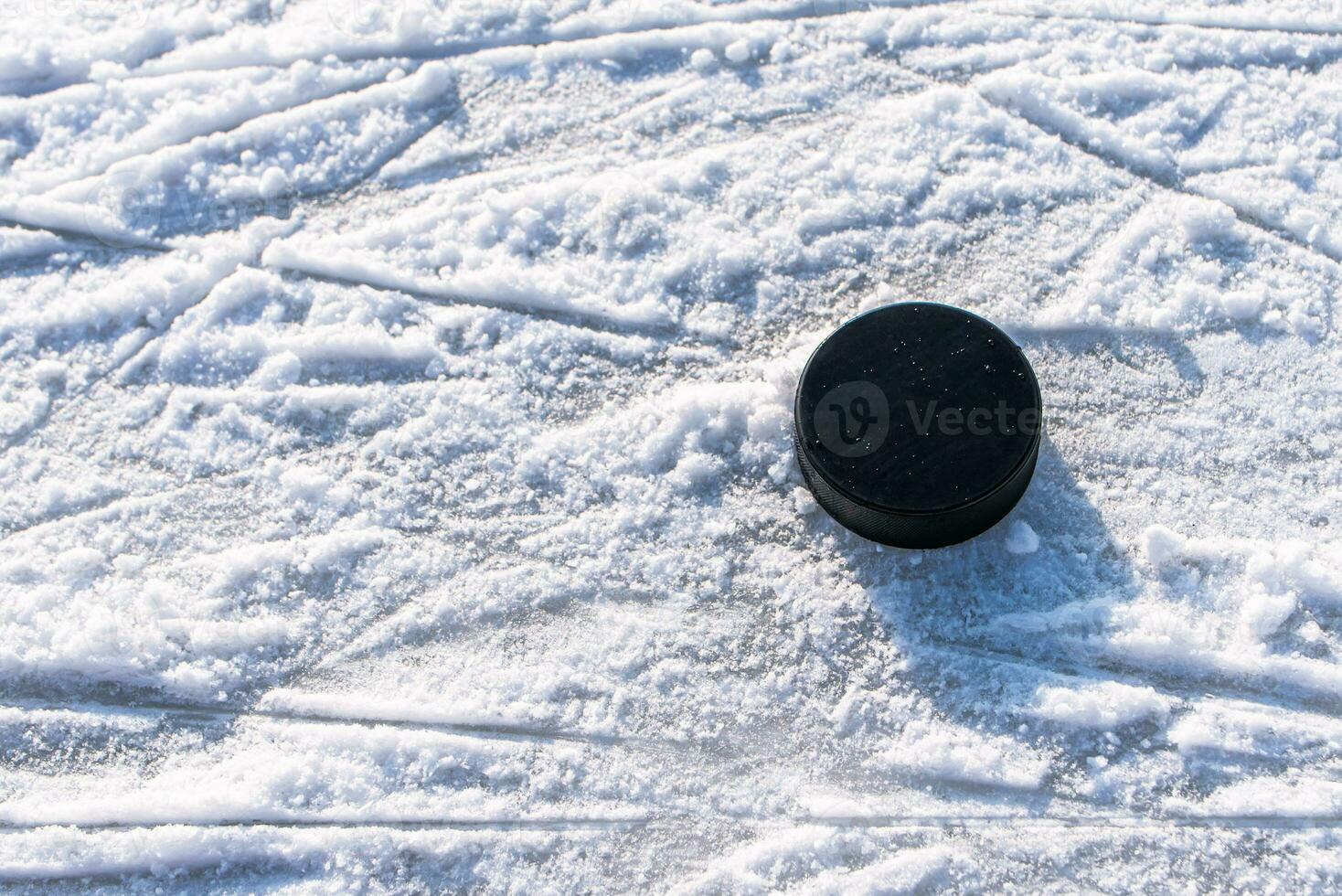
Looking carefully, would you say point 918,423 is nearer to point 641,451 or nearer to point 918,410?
point 918,410

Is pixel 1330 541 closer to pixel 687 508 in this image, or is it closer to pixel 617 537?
pixel 687 508

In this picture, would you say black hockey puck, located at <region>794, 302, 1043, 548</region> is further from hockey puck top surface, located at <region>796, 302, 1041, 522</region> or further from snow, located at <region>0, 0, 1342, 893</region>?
snow, located at <region>0, 0, 1342, 893</region>

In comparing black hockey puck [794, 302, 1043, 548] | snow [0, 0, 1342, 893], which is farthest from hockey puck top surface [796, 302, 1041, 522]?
snow [0, 0, 1342, 893]

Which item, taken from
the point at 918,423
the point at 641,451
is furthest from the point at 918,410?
the point at 641,451

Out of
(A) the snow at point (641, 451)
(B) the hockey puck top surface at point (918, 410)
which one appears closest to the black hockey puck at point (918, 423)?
(B) the hockey puck top surface at point (918, 410)

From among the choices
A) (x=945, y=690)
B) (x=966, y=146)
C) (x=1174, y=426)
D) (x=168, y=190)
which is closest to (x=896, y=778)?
(x=945, y=690)

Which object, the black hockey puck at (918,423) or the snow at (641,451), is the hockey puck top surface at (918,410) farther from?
the snow at (641,451)

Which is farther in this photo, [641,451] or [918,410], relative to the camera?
[641,451]
